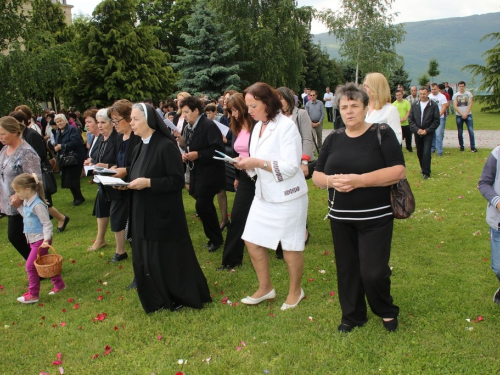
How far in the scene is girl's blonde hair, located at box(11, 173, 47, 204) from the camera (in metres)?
5.20

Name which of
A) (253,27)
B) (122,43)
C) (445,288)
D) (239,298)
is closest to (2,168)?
(239,298)

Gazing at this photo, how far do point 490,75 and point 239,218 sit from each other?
100 ft

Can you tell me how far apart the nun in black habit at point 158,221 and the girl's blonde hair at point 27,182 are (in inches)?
55.0

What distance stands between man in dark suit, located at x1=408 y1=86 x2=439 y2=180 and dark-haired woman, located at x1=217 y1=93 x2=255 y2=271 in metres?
6.56

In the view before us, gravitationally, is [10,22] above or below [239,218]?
above

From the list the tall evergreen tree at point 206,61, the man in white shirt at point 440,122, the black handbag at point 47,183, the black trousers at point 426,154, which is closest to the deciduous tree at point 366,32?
the tall evergreen tree at point 206,61

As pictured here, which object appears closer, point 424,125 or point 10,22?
point 424,125

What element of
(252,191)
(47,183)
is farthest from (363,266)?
(47,183)

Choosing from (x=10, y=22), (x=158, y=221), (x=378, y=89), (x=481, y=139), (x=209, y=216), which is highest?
(x=10, y=22)

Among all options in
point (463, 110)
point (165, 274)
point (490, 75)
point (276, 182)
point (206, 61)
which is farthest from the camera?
point (490, 75)

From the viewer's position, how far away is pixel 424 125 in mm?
11391

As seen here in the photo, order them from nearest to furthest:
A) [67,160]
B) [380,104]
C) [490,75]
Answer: [380,104]
[67,160]
[490,75]

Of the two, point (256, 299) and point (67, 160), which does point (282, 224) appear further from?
point (67, 160)

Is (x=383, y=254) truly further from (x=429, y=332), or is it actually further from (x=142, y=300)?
(x=142, y=300)
